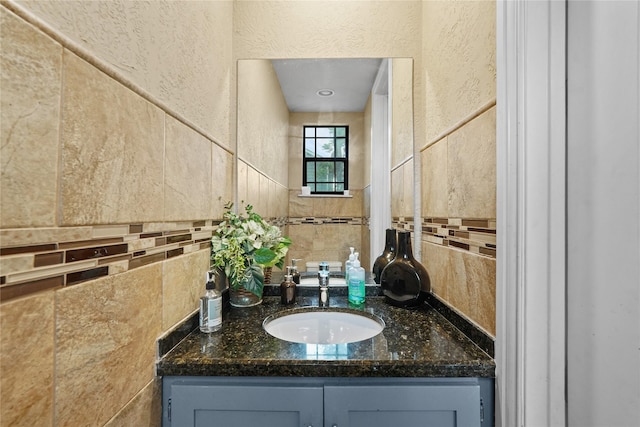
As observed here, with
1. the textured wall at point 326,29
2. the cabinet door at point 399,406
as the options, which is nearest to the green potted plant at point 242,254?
the cabinet door at point 399,406

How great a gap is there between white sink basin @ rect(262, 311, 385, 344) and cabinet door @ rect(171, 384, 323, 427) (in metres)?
0.29

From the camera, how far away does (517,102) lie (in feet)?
2.33

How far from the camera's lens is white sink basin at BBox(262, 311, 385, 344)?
1.09 m

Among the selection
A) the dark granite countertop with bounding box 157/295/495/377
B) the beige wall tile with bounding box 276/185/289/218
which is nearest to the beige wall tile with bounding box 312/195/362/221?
the beige wall tile with bounding box 276/185/289/218

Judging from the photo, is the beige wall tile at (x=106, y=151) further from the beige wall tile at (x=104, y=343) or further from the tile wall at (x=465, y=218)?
the tile wall at (x=465, y=218)

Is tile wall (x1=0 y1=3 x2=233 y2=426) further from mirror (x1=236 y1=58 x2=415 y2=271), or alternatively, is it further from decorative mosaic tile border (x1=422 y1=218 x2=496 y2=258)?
decorative mosaic tile border (x1=422 y1=218 x2=496 y2=258)

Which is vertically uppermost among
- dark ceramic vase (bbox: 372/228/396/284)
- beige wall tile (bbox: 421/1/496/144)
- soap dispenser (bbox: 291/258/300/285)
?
beige wall tile (bbox: 421/1/496/144)

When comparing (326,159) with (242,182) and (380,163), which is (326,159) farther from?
(242,182)

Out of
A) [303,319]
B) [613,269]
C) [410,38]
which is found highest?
[410,38]

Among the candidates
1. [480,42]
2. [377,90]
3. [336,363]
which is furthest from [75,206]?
[377,90]

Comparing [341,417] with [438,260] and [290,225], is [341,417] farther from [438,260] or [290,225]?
[290,225]

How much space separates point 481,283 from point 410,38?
1.06 m

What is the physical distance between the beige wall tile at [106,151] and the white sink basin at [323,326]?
0.60 meters

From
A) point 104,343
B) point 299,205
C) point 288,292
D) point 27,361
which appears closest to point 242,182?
point 299,205
